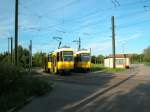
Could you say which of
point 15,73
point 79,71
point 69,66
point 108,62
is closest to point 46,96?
point 15,73

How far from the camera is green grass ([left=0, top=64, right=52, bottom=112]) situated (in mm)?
13355

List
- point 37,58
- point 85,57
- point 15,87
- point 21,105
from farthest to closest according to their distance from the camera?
point 37,58, point 85,57, point 15,87, point 21,105

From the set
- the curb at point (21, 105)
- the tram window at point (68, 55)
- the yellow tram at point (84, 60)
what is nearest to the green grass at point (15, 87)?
the curb at point (21, 105)

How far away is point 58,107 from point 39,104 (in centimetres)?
110

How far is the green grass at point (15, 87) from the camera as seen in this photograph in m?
13.4

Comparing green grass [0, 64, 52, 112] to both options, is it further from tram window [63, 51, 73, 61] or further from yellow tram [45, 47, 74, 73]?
tram window [63, 51, 73, 61]

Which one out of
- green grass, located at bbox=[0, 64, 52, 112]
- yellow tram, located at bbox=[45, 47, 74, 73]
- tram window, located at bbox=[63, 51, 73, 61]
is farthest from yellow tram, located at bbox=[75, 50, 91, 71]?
green grass, located at bbox=[0, 64, 52, 112]

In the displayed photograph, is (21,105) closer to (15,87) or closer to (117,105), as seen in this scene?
(15,87)

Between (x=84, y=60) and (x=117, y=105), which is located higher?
(x=84, y=60)

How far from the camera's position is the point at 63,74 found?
39.5 metres

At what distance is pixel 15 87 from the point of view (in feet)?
52.8

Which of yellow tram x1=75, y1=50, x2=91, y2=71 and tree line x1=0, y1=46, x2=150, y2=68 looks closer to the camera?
yellow tram x1=75, y1=50, x2=91, y2=71

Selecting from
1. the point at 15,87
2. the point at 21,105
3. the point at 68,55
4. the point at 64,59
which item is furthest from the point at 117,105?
the point at 68,55

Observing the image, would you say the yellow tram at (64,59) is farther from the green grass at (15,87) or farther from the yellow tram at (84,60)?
the green grass at (15,87)
